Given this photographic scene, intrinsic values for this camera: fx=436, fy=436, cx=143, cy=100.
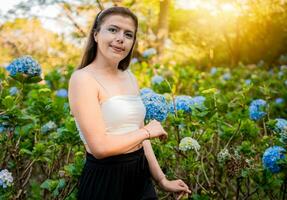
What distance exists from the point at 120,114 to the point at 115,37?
0.30m

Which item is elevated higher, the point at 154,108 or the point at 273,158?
the point at 154,108

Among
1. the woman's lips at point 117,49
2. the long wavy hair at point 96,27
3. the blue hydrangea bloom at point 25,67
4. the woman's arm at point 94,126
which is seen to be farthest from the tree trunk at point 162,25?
the woman's arm at point 94,126

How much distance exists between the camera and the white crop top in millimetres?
1596

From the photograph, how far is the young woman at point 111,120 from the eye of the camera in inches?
59.2

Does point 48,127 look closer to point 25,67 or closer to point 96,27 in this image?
point 25,67

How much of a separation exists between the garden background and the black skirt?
0.96ft

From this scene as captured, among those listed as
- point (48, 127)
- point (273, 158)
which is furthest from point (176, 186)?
point (48, 127)

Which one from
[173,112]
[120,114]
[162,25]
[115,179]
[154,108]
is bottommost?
[162,25]

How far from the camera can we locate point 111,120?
1603 millimetres

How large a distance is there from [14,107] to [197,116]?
0.93 metres

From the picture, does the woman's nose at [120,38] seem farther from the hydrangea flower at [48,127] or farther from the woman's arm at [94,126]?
the hydrangea flower at [48,127]

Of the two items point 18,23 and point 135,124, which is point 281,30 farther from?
point 135,124

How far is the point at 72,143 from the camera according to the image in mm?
2227

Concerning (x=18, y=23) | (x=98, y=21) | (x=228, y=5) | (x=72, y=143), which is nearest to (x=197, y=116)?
(x=72, y=143)
